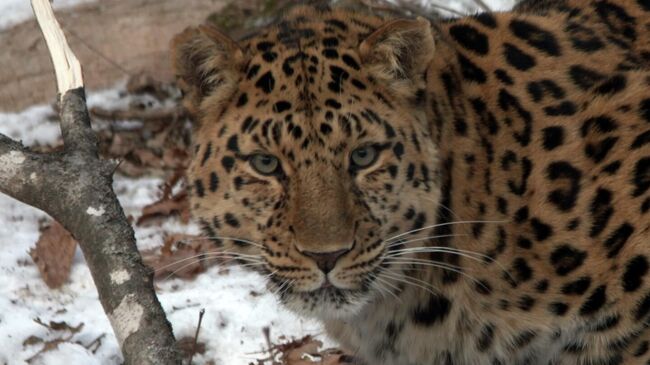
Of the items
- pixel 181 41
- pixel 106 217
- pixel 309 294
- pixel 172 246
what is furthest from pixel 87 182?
pixel 172 246

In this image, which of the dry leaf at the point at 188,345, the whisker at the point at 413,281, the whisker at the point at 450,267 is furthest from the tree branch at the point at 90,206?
the dry leaf at the point at 188,345

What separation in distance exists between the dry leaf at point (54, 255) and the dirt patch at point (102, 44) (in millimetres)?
1739

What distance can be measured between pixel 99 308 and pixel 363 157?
10.3 ft

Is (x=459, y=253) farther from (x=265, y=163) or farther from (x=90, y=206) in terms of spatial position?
(x=90, y=206)

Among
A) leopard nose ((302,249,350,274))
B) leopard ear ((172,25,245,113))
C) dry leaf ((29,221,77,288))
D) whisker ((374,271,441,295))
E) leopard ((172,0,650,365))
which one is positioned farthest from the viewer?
dry leaf ((29,221,77,288))

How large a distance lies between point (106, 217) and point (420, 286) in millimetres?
1527

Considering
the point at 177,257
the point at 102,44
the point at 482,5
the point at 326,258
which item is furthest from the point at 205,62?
the point at 482,5

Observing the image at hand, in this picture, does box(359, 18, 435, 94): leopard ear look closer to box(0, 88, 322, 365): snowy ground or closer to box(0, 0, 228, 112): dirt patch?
box(0, 88, 322, 365): snowy ground

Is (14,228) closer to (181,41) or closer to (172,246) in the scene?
(172,246)

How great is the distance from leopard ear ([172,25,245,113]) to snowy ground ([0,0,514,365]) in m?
1.76

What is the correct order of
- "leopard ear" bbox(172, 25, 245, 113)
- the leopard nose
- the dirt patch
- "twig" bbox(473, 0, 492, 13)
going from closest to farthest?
the leopard nose, "leopard ear" bbox(172, 25, 245, 113), the dirt patch, "twig" bbox(473, 0, 492, 13)

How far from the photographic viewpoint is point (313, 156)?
191 inches

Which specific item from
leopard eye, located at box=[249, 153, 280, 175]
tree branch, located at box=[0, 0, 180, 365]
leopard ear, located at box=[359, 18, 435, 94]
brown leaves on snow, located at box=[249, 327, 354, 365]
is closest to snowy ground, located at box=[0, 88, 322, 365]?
brown leaves on snow, located at box=[249, 327, 354, 365]

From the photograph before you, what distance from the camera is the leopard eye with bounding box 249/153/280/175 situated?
496cm
